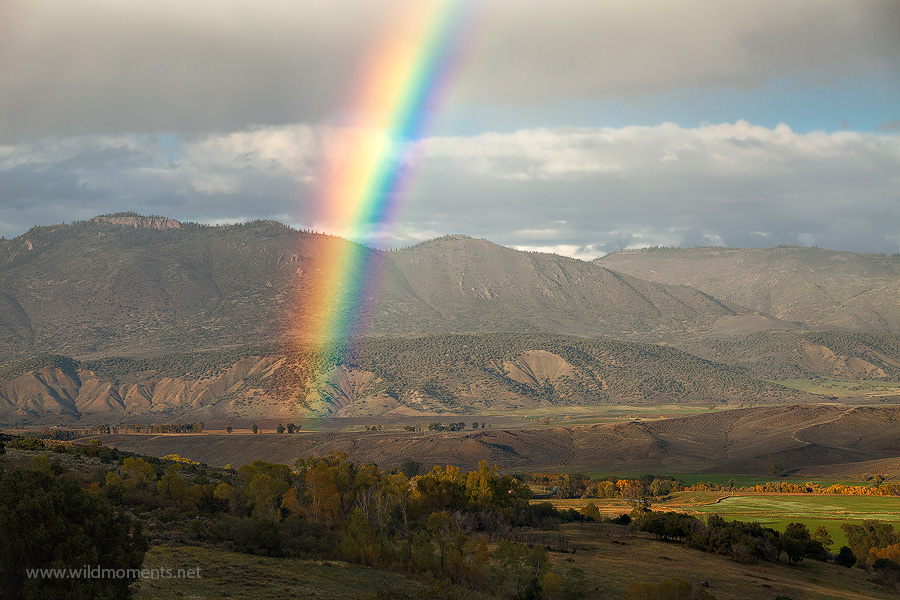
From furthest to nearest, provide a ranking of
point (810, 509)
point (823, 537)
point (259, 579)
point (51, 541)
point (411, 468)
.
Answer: point (411, 468), point (810, 509), point (823, 537), point (259, 579), point (51, 541)

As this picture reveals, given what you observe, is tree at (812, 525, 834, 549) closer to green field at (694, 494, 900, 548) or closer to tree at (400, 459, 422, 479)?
green field at (694, 494, 900, 548)

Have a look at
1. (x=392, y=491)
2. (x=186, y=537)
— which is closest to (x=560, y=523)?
(x=392, y=491)

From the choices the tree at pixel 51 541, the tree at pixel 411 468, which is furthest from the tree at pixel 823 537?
the tree at pixel 51 541

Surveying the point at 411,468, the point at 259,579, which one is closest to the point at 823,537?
the point at 259,579

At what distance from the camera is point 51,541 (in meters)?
31.8

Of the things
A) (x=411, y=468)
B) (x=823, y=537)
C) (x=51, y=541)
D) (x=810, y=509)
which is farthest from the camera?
(x=411, y=468)

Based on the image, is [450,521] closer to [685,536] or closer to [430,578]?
[430,578]

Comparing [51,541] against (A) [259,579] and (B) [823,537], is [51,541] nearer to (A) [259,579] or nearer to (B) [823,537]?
(A) [259,579]

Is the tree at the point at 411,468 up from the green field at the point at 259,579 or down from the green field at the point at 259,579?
down

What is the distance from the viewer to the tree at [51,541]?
31.2 meters

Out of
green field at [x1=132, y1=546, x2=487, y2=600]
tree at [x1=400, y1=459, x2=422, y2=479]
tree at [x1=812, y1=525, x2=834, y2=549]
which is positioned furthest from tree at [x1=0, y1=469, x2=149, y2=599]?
tree at [x1=400, y1=459, x2=422, y2=479]

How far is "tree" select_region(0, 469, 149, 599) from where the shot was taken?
102 ft

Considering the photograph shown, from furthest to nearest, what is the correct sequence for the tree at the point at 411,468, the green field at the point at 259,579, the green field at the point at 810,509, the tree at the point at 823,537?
the tree at the point at 411,468, the green field at the point at 810,509, the tree at the point at 823,537, the green field at the point at 259,579

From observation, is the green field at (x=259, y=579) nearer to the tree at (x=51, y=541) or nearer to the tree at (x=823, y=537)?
the tree at (x=51, y=541)
